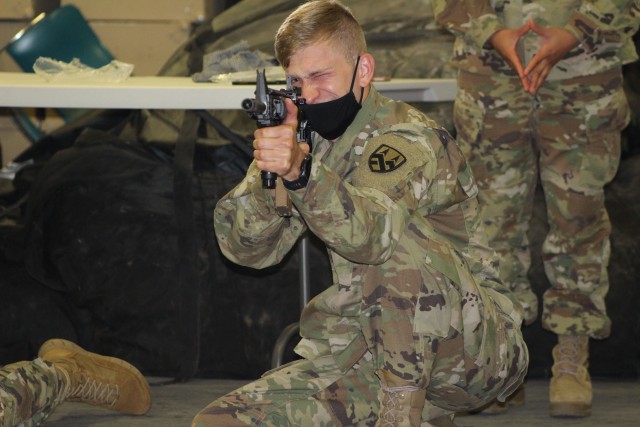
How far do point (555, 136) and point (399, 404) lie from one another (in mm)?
1050

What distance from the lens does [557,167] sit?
2.64 metres

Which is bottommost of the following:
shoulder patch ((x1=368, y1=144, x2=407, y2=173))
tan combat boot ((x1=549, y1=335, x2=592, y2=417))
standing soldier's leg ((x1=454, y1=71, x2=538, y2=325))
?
tan combat boot ((x1=549, y1=335, x2=592, y2=417))

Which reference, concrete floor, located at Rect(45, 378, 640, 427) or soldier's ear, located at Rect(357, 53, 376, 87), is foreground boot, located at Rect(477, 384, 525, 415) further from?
soldier's ear, located at Rect(357, 53, 376, 87)

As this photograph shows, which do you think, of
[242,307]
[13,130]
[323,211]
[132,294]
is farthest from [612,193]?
[13,130]

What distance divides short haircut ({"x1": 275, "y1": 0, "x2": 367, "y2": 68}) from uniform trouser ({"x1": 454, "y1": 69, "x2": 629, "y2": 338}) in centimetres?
79

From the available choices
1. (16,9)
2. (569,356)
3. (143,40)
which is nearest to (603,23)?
(569,356)

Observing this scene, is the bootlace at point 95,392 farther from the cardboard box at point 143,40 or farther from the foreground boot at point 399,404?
the cardboard box at point 143,40

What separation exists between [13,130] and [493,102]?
286cm

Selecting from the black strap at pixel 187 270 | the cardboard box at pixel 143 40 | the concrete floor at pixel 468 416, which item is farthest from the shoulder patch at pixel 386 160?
the cardboard box at pixel 143 40

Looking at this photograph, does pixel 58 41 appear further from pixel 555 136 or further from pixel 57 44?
pixel 555 136

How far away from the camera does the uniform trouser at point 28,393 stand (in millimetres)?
2305

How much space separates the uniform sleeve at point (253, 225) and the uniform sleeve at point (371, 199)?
0.17m

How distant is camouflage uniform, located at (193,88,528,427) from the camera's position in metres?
1.74

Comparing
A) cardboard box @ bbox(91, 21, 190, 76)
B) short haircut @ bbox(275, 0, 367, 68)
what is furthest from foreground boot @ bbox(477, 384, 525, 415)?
cardboard box @ bbox(91, 21, 190, 76)
